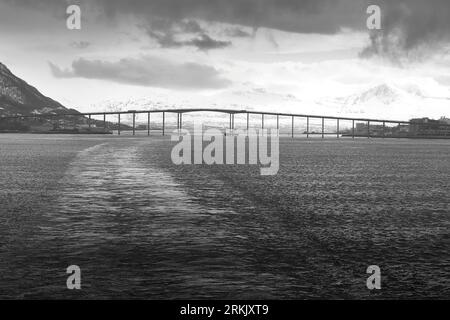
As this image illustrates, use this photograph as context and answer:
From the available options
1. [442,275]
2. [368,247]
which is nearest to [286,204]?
[368,247]

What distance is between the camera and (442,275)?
17.0 meters

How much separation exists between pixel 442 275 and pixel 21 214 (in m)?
18.6

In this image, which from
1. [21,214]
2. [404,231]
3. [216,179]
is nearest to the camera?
[404,231]

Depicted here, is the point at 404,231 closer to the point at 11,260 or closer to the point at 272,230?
the point at 272,230

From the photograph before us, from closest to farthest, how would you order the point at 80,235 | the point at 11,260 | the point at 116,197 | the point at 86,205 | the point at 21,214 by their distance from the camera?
the point at 11,260
the point at 80,235
the point at 21,214
the point at 86,205
the point at 116,197

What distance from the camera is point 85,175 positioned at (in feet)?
182

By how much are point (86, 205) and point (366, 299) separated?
20560 millimetres

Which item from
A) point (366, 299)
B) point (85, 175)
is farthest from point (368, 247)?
point (85, 175)

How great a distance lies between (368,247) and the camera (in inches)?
827

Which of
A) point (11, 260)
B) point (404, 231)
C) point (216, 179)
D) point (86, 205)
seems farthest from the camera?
point (216, 179)

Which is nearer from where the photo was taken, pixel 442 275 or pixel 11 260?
pixel 442 275
